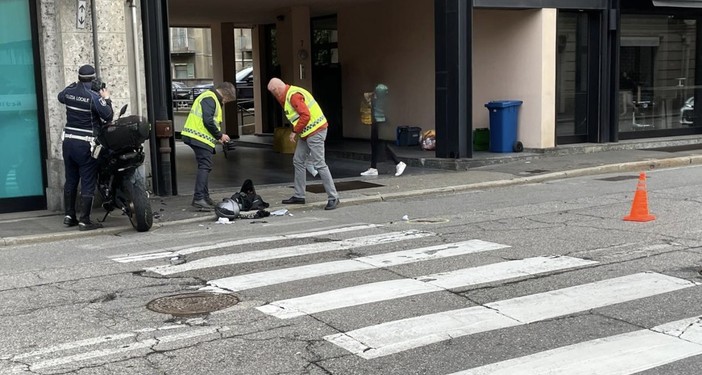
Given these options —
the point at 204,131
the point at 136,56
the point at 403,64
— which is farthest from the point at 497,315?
the point at 403,64

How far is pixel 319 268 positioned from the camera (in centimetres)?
711

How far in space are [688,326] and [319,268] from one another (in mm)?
3232

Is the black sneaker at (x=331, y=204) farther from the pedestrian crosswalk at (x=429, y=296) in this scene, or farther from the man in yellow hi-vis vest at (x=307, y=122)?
the pedestrian crosswalk at (x=429, y=296)

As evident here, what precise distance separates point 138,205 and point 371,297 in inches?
164

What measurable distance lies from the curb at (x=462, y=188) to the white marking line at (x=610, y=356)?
242 inches

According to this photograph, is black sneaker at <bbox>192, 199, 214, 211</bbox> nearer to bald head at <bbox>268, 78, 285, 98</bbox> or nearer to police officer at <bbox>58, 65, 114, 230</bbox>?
police officer at <bbox>58, 65, 114, 230</bbox>

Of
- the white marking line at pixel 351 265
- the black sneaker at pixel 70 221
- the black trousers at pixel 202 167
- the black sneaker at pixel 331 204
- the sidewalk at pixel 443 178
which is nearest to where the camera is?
the white marking line at pixel 351 265

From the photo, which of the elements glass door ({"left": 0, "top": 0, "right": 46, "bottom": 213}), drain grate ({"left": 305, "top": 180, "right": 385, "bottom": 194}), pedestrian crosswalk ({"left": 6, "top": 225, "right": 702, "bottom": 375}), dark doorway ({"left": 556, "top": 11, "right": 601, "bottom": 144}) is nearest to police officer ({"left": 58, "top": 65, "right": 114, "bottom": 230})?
glass door ({"left": 0, "top": 0, "right": 46, "bottom": 213})

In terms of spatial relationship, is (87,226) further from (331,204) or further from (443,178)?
(443,178)

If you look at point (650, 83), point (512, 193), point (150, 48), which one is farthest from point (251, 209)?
point (650, 83)

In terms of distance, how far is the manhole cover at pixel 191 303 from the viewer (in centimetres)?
586

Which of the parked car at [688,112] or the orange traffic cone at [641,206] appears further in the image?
the parked car at [688,112]

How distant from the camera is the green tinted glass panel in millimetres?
10336

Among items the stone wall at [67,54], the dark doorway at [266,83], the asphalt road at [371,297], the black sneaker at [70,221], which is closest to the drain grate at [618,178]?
the asphalt road at [371,297]
